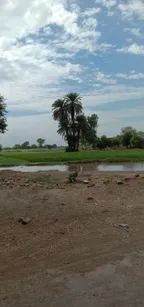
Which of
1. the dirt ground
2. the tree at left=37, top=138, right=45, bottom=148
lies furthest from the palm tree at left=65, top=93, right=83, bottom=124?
the tree at left=37, top=138, right=45, bottom=148

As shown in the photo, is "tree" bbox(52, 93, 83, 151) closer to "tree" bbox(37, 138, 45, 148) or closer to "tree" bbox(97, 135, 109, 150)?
"tree" bbox(97, 135, 109, 150)

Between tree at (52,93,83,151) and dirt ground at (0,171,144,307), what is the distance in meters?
63.0

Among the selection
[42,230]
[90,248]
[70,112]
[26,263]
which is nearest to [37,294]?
[26,263]

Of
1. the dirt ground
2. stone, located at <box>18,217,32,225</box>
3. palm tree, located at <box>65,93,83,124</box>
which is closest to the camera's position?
the dirt ground

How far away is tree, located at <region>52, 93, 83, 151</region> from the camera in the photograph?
230 ft

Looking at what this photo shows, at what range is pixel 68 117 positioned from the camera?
70.8 m

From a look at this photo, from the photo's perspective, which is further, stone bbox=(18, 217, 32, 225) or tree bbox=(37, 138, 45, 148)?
tree bbox=(37, 138, 45, 148)

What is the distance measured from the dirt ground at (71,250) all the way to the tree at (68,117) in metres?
63.0

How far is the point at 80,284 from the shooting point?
3547 mm

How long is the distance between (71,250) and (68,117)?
67022 millimetres

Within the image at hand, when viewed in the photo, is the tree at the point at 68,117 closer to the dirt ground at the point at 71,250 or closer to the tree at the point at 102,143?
the tree at the point at 102,143

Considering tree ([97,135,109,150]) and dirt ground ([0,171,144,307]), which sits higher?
tree ([97,135,109,150])

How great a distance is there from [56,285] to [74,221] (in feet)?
7.60

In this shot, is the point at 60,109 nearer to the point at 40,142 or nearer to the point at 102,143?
the point at 102,143
